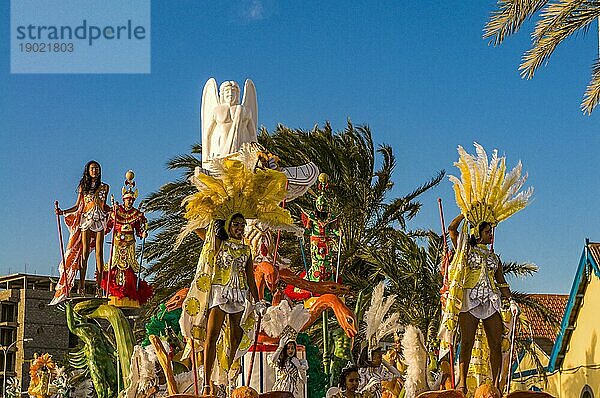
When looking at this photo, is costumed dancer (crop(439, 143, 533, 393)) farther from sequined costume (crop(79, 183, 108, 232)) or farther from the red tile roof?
the red tile roof

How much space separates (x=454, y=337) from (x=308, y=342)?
4551 millimetres

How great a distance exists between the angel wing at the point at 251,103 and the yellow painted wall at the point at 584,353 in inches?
312

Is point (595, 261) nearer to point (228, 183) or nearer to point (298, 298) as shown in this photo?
point (298, 298)

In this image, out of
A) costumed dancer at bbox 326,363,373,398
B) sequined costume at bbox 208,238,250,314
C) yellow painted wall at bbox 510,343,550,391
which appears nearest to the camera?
sequined costume at bbox 208,238,250,314

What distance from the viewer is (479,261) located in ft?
39.8

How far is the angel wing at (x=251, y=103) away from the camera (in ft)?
59.6

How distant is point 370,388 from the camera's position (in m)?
15.2

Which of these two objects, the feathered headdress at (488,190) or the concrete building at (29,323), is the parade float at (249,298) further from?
the concrete building at (29,323)

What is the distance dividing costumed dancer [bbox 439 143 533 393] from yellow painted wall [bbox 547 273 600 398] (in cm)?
953

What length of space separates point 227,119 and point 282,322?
4467mm

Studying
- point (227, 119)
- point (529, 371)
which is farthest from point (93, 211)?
point (529, 371)

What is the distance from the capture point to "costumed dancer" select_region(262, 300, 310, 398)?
1406 cm

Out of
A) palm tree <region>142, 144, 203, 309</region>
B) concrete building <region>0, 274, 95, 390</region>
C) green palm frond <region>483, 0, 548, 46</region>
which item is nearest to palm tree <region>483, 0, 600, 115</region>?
green palm frond <region>483, 0, 548, 46</region>

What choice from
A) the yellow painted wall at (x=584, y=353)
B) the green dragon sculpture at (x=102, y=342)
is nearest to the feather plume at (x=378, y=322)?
the green dragon sculpture at (x=102, y=342)
